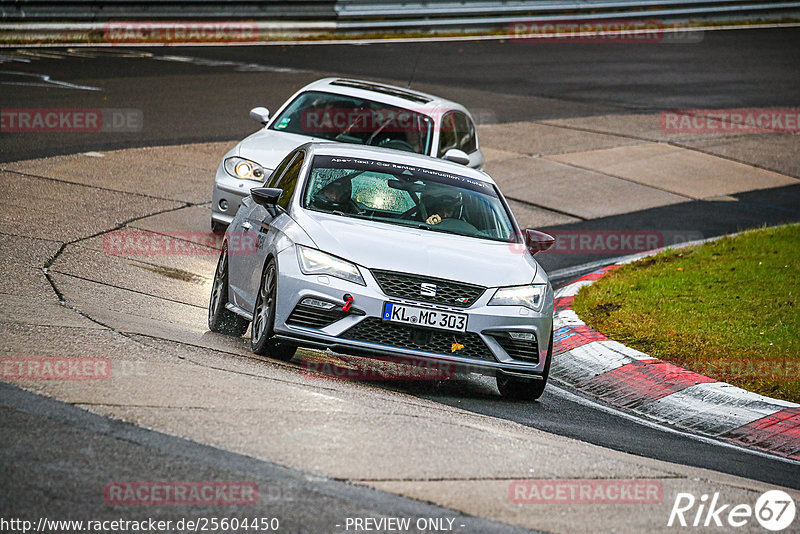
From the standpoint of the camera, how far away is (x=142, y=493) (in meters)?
4.84

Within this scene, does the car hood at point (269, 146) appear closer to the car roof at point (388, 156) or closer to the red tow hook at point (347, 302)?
the car roof at point (388, 156)

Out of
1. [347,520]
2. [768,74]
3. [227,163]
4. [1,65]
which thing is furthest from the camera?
[768,74]

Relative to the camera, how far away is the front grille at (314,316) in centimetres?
770

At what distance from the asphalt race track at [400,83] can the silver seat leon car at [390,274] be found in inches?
15.8

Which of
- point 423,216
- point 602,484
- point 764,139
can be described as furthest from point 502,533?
point 764,139

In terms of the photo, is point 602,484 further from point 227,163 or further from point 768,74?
point 768,74

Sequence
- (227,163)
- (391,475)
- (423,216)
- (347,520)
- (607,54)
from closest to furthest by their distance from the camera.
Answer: (347,520) < (391,475) < (423,216) < (227,163) < (607,54)

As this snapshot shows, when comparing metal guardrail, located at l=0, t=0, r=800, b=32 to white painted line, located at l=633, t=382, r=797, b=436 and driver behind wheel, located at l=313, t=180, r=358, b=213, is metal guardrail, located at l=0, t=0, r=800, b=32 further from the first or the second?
white painted line, located at l=633, t=382, r=797, b=436

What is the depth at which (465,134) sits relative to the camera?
580 inches

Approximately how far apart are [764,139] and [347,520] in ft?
63.6

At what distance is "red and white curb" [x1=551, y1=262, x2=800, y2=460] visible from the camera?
809cm

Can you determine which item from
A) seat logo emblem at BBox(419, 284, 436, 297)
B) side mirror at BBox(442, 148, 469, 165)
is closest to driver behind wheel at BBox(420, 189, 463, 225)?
seat logo emblem at BBox(419, 284, 436, 297)

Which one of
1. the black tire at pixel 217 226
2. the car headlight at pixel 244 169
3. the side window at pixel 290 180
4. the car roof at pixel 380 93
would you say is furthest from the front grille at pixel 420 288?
the car roof at pixel 380 93

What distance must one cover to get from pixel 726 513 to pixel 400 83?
18848mm
